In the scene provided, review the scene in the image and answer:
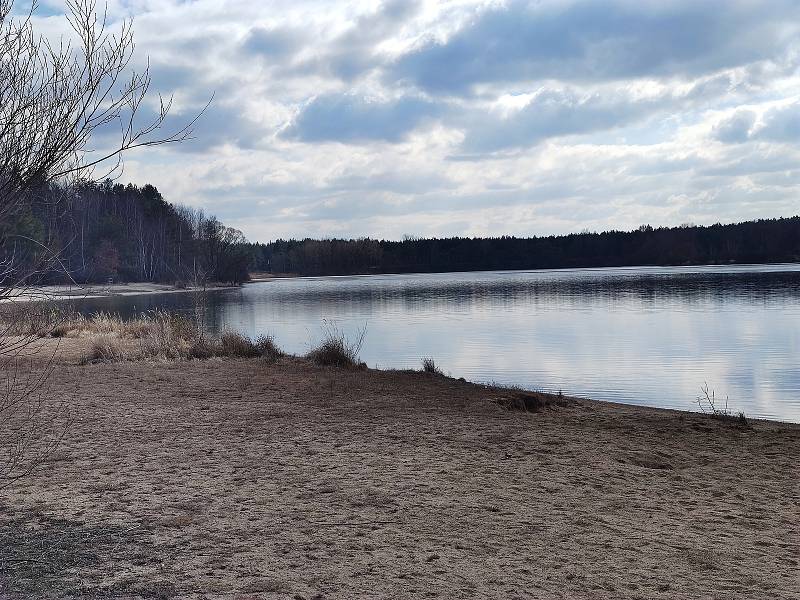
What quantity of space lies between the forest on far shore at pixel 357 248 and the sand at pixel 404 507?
2365 inches

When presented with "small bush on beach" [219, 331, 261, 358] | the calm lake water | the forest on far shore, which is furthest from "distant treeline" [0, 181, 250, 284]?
"small bush on beach" [219, 331, 261, 358]

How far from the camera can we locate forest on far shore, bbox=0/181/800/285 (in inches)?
3346

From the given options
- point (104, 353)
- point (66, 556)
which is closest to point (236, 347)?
point (104, 353)

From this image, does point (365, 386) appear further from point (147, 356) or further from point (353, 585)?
point (353, 585)

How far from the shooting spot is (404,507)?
595cm

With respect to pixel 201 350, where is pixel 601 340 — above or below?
below

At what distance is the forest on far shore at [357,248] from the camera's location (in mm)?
85000

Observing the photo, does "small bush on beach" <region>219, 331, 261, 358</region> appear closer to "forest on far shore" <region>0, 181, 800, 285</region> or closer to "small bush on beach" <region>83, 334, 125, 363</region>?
"small bush on beach" <region>83, 334, 125, 363</region>

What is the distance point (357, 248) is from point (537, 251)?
33526 mm

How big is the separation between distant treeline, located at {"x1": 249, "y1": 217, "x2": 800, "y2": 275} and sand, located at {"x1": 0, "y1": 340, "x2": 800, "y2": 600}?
403 ft

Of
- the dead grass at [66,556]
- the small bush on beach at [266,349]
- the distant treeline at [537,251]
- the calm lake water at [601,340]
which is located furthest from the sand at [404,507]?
the distant treeline at [537,251]

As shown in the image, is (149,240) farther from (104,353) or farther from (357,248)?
(104,353)

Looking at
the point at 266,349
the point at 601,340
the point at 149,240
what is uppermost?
the point at 149,240

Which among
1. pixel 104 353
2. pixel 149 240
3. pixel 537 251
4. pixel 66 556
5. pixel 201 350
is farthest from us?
pixel 537 251
